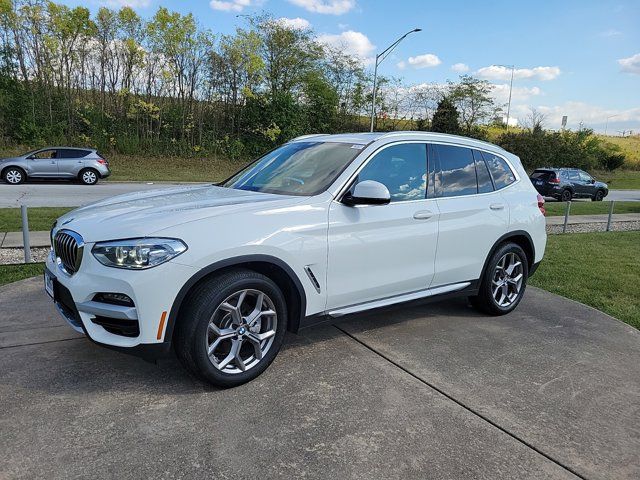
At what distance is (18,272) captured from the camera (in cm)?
608

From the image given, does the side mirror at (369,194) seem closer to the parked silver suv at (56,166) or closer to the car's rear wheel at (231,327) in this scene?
the car's rear wheel at (231,327)

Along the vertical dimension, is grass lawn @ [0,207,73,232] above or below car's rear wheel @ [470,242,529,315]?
below

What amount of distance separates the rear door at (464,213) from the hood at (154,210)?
1516 mm

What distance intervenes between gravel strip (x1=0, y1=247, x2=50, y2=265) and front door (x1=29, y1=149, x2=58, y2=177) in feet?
45.8

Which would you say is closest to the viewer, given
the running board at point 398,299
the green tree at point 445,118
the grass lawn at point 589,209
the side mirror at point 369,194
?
the side mirror at point 369,194

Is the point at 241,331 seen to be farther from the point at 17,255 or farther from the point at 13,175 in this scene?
the point at 13,175

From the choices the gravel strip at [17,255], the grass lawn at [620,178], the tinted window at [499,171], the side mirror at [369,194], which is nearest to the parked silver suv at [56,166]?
the gravel strip at [17,255]

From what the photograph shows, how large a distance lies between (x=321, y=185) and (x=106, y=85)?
27.7 metres

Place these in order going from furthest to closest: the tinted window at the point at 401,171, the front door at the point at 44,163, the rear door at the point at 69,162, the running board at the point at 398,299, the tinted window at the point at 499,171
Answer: the rear door at the point at 69,162 → the front door at the point at 44,163 → the tinted window at the point at 499,171 → the tinted window at the point at 401,171 → the running board at the point at 398,299

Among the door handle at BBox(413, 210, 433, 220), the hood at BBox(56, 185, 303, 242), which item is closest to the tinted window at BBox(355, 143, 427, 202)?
the door handle at BBox(413, 210, 433, 220)

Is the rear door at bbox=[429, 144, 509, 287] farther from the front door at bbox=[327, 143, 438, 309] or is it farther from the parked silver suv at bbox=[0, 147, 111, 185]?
the parked silver suv at bbox=[0, 147, 111, 185]

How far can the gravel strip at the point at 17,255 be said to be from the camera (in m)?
6.74

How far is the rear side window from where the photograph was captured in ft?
65.2

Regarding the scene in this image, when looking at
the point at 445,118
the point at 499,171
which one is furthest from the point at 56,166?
the point at 445,118
